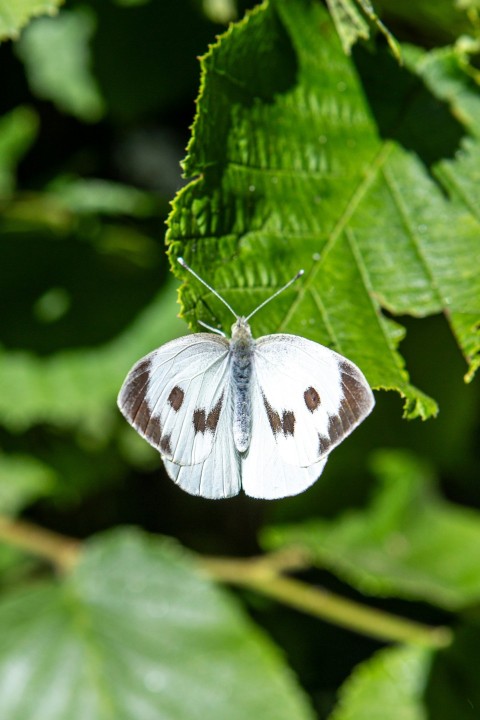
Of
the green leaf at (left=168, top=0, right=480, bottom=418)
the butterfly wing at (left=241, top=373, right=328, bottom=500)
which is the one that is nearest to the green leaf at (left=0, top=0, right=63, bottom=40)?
the green leaf at (left=168, top=0, right=480, bottom=418)

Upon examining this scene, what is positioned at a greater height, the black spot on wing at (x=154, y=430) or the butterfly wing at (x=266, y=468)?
the black spot on wing at (x=154, y=430)

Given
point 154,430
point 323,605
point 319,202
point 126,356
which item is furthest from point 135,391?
point 323,605

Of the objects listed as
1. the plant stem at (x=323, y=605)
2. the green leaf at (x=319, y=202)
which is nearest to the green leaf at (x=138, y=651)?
the plant stem at (x=323, y=605)

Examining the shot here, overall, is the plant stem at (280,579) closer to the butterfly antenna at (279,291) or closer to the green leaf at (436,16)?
the butterfly antenna at (279,291)

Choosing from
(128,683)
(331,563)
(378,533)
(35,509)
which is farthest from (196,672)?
(35,509)

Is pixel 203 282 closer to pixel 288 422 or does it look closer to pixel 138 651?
pixel 288 422

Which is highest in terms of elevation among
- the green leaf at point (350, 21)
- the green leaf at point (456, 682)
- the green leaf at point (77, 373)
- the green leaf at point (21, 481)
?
the green leaf at point (350, 21)
